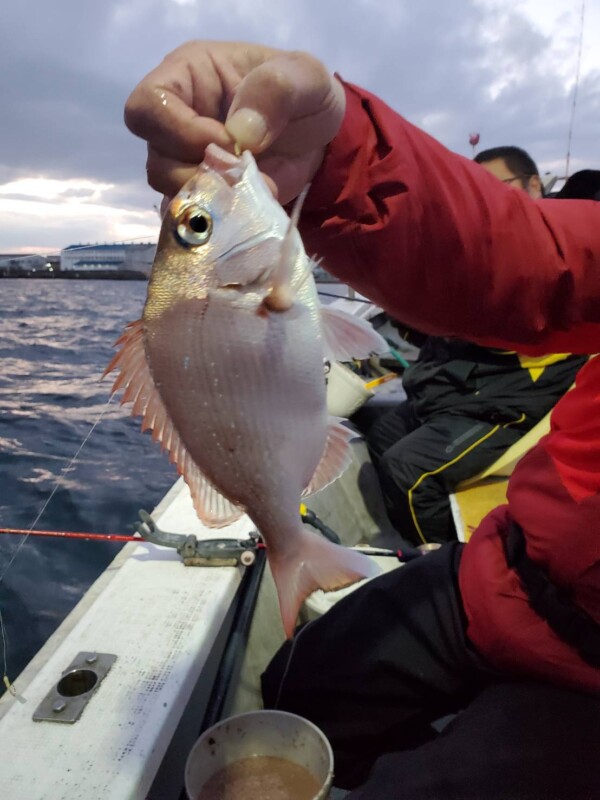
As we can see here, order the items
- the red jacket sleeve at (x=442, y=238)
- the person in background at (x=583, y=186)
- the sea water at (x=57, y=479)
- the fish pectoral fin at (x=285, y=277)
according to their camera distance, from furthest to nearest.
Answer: the sea water at (x=57, y=479)
the person in background at (x=583, y=186)
the red jacket sleeve at (x=442, y=238)
the fish pectoral fin at (x=285, y=277)

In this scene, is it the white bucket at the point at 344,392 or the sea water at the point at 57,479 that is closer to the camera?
the sea water at the point at 57,479

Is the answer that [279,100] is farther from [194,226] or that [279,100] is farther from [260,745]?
[260,745]

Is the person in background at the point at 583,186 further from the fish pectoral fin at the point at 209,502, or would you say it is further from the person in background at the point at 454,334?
the fish pectoral fin at the point at 209,502

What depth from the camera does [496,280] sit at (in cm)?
144

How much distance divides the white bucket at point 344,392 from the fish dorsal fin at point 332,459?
3.24 meters

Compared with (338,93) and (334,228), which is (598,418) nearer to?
(334,228)

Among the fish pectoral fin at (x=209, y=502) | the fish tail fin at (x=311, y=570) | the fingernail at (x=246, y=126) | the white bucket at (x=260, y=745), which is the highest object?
the fingernail at (x=246, y=126)

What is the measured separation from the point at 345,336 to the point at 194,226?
322mm

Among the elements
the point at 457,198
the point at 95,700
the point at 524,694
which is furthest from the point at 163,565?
the point at 457,198

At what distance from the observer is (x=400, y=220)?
1.31 metres

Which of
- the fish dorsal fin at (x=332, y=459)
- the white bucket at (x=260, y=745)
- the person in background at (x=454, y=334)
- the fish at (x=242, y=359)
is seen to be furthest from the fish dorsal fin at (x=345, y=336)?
the white bucket at (x=260, y=745)

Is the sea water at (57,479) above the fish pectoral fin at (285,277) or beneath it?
beneath

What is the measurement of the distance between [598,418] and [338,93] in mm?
1023

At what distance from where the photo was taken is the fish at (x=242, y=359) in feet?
3.28
